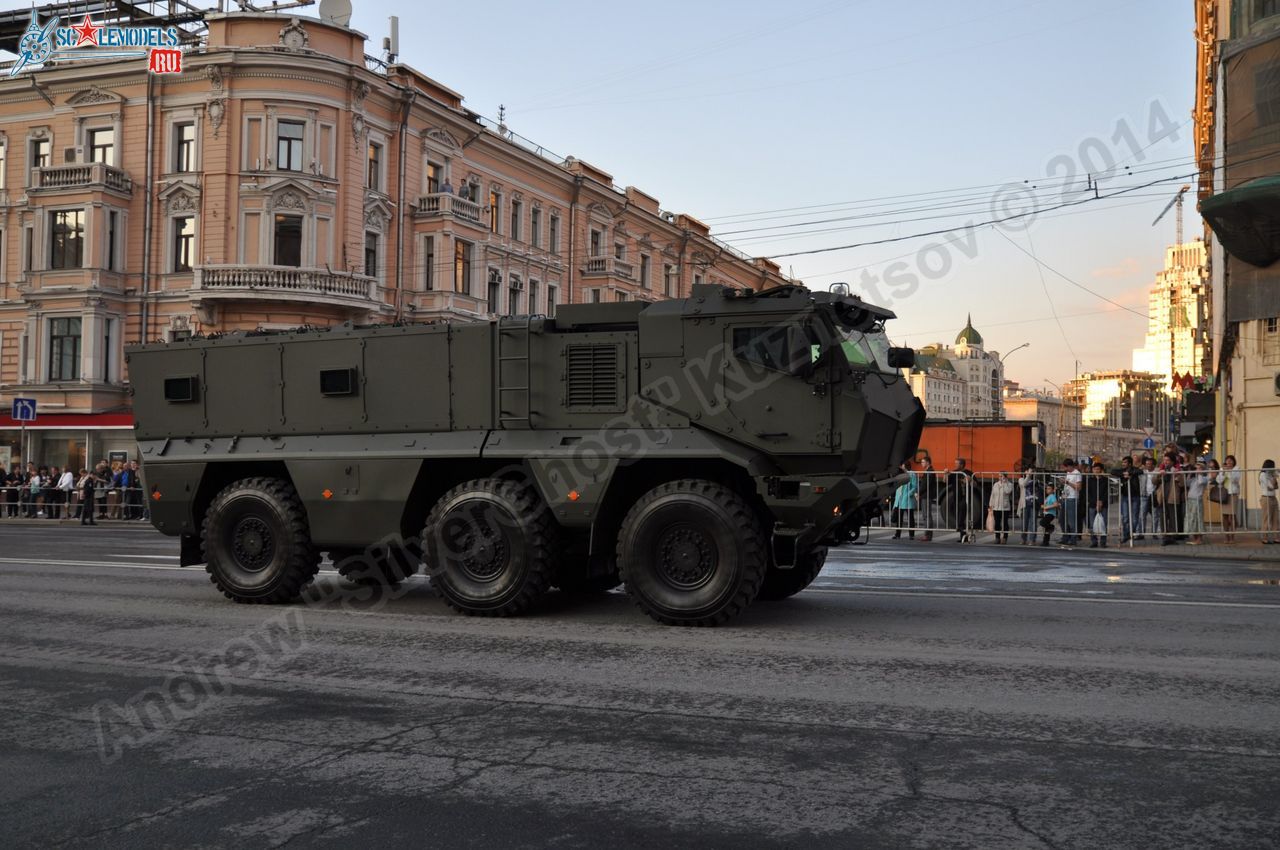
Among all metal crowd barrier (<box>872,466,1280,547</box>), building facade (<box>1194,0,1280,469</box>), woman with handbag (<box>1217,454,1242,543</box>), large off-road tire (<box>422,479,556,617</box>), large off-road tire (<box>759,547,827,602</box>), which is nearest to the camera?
large off-road tire (<box>422,479,556,617</box>)

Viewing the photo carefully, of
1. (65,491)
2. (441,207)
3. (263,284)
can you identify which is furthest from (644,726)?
(441,207)

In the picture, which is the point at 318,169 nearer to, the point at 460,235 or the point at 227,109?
the point at 227,109

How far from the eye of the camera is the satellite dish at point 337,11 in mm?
38781

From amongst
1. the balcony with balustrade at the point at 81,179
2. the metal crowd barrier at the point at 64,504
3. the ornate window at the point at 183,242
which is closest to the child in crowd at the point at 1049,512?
the metal crowd barrier at the point at 64,504

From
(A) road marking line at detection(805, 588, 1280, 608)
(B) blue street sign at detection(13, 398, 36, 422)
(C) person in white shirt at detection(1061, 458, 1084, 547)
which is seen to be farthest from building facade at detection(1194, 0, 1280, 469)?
(B) blue street sign at detection(13, 398, 36, 422)

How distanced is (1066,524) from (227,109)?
30070 mm

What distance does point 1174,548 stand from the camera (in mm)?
19078

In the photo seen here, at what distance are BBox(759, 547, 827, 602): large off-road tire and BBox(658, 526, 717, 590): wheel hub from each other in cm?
148

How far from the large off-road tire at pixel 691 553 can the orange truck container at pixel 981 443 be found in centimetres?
2534

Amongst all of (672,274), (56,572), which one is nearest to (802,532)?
(56,572)

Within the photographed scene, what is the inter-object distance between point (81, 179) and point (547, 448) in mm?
35704

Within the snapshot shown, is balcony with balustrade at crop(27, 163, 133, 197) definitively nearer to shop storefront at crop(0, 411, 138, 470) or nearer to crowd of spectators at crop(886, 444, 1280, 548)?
shop storefront at crop(0, 411, 138, 470)

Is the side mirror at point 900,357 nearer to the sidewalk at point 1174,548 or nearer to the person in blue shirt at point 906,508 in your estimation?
the sidewalk at point 1174,548

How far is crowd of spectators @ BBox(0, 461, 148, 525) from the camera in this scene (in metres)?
29.6
